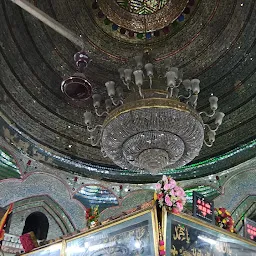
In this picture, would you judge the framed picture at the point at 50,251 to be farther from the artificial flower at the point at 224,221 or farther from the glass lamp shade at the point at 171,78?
the glass lamp shade at the point at 171,78

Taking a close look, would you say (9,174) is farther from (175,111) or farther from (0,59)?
(175,111)

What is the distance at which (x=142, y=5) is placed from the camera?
7.02 meters

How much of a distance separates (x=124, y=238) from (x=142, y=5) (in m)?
4.67

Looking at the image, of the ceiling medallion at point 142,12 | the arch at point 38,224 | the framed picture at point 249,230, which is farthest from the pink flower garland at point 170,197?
the arch at point 38,224

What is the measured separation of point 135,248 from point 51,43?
4.69 meters

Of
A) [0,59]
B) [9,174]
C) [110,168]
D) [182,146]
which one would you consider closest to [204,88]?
[182,146]

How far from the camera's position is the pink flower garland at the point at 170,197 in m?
4.11

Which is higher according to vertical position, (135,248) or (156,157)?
(156,157)

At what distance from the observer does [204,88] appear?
771 cm

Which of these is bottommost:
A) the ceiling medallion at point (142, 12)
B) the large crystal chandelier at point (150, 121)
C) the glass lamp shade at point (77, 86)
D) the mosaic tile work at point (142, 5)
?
the large crystal chandelier at point (150, 121)

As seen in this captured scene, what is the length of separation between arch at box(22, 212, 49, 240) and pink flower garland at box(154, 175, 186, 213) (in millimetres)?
5722

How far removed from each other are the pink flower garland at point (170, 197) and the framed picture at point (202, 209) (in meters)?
0.40

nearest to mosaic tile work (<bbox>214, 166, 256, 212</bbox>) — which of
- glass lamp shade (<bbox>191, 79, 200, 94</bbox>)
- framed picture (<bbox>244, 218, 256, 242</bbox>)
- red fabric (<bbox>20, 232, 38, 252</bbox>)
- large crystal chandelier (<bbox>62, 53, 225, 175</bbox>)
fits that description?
framed picture (<bbox>244, 218, 256, 242</bbox>)

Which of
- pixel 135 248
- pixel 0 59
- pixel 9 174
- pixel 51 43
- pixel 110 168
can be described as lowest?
pixel 135 248
